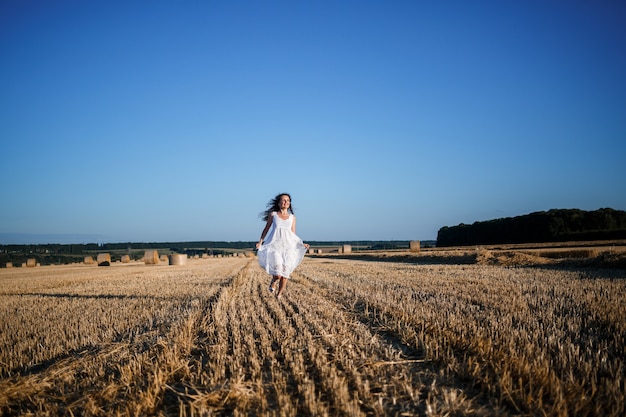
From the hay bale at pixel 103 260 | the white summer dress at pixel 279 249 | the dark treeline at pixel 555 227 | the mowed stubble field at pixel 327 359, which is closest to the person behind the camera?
the mowed stubble field at pixel 327 359

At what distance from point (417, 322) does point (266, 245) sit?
3.96 meters

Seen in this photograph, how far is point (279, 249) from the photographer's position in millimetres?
8008

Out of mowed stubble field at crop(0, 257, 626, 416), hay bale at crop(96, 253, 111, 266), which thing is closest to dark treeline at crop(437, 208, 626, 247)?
mowed stubble field at crop(0, 257, 626, 416)

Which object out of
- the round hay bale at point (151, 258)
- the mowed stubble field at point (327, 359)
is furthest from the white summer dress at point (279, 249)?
the round hay bale at point (151, 258)

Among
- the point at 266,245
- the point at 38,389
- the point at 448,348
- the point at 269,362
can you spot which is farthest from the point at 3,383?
the point at 266,245

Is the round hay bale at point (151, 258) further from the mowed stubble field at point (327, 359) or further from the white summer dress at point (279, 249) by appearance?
the white summer dress at point (279, 249)

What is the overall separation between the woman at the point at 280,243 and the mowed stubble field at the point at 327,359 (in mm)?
1080

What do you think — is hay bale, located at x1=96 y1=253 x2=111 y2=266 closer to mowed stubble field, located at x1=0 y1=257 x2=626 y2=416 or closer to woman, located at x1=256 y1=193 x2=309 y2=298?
mowed stubble field, located at x1=0 y1=257 x2=626 y2=416

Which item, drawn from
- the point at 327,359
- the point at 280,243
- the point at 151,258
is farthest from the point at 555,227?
the point at 327,359

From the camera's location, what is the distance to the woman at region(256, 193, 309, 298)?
7864 mm

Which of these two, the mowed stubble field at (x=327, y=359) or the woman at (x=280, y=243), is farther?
the woman at (x=280, y=243)

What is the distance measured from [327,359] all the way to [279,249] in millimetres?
4432

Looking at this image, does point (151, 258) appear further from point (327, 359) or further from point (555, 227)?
point (555, 227)

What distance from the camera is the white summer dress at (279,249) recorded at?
784 centimetres
